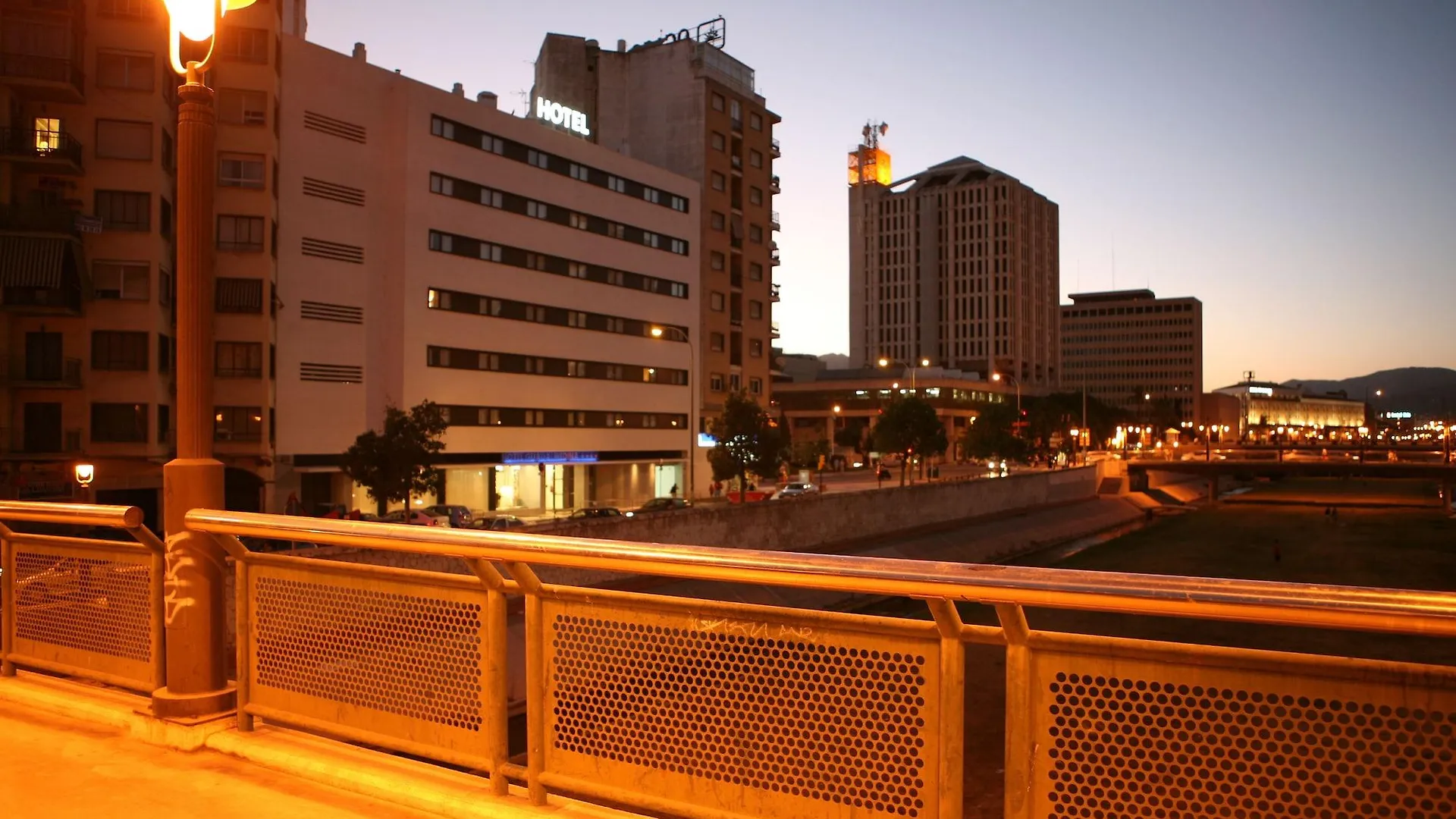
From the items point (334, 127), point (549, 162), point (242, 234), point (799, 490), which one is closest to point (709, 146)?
point (549, 162)

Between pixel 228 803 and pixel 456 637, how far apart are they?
141cm

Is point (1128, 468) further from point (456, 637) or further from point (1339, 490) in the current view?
point (456, 637)

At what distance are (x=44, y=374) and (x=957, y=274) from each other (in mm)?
157969

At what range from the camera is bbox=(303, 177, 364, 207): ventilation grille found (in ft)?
149

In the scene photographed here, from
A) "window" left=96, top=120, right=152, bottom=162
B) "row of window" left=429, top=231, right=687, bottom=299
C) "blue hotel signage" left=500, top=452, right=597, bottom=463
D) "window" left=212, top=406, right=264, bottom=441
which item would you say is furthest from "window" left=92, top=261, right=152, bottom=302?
"blue hotel signage" left=500, top=452, right=597, bottom=463

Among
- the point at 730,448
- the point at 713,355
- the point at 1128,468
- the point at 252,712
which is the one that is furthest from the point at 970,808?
the point at 1128,468

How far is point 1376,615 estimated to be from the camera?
8.91ft

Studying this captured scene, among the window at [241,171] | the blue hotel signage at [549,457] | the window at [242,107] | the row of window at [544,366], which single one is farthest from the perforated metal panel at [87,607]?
the blue hotel signage at [549,457]

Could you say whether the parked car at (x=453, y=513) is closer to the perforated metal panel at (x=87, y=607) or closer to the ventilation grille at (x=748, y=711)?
the perforated metal panel at (x=87, y=607)

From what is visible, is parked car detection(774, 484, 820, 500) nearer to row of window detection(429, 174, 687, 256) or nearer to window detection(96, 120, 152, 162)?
row of window detection(429, 174, 687, 256)

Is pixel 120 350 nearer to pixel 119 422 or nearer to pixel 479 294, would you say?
pixel 119 422

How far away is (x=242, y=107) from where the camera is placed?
42.2 meters

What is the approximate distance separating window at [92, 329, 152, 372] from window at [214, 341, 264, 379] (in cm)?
326

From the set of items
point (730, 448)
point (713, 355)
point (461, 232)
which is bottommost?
point (730, 448)
